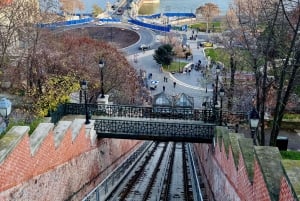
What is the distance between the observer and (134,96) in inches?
1431

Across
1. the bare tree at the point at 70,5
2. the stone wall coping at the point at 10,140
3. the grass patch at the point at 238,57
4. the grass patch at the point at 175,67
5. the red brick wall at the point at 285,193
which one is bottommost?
the red brick wall at the point at 285,193

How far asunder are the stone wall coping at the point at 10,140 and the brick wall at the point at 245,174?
17.7ft

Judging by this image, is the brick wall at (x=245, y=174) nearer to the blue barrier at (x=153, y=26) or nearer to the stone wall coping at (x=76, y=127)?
the stone wall coping at (x=76, y=127)

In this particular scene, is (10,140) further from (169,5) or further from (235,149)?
(169,5)

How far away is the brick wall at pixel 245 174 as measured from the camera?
8.82 m

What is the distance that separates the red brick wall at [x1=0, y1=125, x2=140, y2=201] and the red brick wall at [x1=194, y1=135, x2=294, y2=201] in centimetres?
469

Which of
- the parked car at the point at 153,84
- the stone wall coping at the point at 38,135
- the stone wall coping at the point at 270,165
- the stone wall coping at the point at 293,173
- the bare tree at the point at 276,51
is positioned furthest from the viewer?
the parked car at the point at 153,84

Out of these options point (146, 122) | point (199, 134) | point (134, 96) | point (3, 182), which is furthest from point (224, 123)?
point (134, 96)

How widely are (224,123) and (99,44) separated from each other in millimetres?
16961

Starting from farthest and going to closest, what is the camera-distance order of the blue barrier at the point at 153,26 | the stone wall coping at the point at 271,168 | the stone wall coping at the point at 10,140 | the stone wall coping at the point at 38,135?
1. the blue barrier at the point at 153,26
2. the stone wall coping at the point at 38,135
3. the stone wall coping at the point at 10,140
4. the stone wall coping at the point at 271,168

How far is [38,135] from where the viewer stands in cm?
1266

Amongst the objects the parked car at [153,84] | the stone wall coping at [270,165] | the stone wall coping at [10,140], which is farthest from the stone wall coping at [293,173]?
the parked car at [153,84]

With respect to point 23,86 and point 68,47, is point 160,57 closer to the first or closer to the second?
point 68,47

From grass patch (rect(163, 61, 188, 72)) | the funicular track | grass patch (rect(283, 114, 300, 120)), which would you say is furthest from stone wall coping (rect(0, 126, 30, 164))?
grass patch (rect(163, 61, 188, 72))
